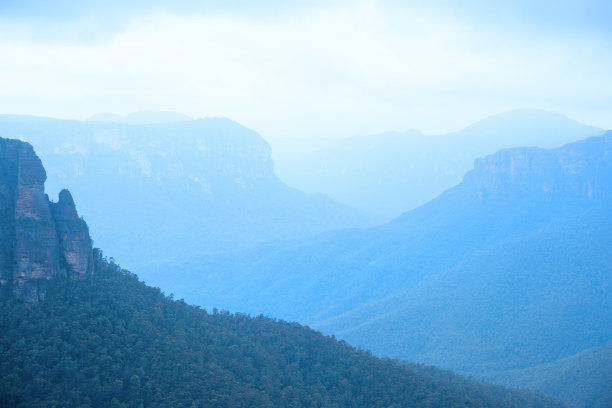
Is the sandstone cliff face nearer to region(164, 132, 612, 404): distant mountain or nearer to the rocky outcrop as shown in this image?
region(164, 132, 612, 404): distant mountain

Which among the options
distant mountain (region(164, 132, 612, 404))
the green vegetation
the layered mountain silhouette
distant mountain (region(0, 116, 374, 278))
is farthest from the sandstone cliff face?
distant mountain (region(0, 116, 374, 278))

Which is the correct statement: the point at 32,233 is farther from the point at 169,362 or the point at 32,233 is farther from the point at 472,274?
the point at 472,274

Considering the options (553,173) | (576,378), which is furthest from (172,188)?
(576,378)

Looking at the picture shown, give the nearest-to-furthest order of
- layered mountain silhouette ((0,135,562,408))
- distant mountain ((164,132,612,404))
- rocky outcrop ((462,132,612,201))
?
layered mountain silhouette ((0,135,562,408)) < distant mountain ((164,132,612,404)) < rocky outcrop ((462,132,612,201))

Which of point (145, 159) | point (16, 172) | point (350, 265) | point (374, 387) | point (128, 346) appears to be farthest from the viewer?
point (145, 159)

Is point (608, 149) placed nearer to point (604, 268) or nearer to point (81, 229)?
point (604, 268)

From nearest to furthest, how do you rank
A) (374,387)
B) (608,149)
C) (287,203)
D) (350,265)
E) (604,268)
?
(374,387) < (604,268) < (608,149) < (350,265) < (287,203)

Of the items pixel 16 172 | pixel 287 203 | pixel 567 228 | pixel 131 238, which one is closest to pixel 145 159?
pixel 131 238
